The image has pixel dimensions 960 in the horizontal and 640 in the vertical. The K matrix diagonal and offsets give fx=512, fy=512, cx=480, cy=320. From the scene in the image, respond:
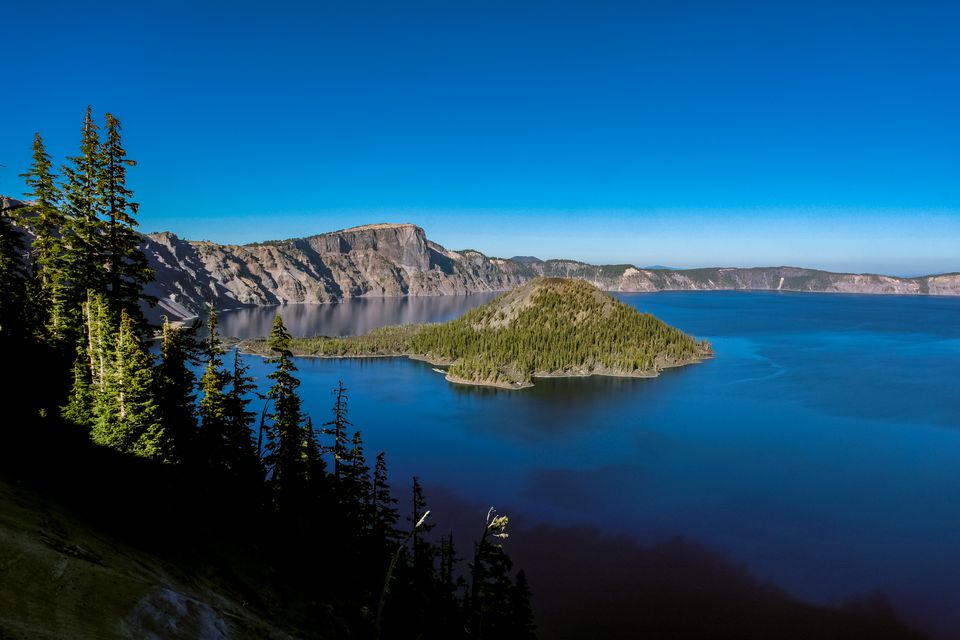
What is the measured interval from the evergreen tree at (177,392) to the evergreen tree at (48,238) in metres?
6.40

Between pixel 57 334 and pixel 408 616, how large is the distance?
105 feet

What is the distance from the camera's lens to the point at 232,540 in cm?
3047

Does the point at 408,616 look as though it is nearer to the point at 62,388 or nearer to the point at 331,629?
the point at 331,629

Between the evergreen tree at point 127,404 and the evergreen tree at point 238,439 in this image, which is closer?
the evergreen tree at point 127,404

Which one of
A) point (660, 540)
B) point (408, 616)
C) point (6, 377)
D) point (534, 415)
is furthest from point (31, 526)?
point (534, 415)

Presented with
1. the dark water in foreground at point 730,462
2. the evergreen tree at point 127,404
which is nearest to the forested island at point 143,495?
the evergreen tree at point 127,404

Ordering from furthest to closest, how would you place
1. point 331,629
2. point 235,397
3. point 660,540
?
A: point 660,540, point 235,397, point 331,629

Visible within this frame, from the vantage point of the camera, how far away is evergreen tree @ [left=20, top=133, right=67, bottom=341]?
31141mm

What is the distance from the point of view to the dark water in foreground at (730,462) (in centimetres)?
6247

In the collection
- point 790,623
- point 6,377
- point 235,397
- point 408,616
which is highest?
point 6,377

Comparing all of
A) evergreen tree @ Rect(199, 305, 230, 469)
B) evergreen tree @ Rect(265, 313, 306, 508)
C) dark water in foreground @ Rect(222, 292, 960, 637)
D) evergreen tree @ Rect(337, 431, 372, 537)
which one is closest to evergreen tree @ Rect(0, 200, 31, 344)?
evergreen tree @ Rect(199, 305, 230, 469)

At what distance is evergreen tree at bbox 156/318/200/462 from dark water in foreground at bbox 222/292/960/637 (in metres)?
38.2

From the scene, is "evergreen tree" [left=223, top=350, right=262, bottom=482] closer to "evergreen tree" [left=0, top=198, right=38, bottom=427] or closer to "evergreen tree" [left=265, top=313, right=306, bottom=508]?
"evergreen tree" [left=265, top=313, right=306, bottom=508]

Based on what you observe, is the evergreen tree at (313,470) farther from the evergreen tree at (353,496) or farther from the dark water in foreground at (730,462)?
the dark water in foreground at (730,462)
